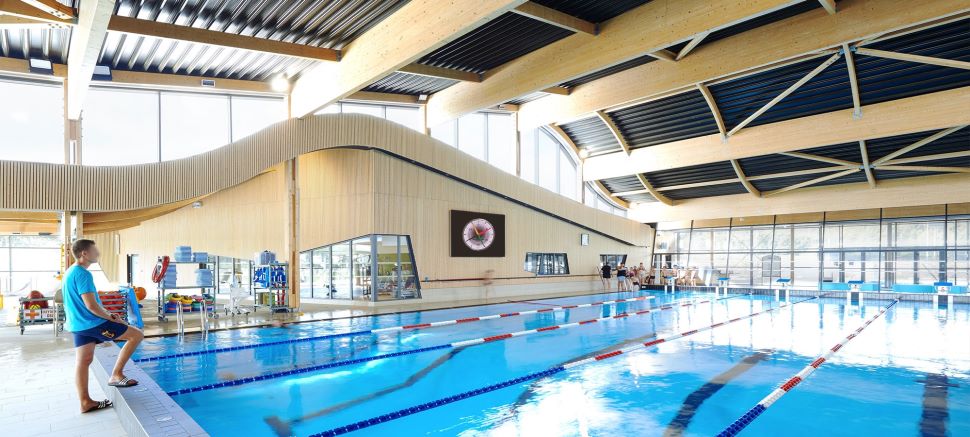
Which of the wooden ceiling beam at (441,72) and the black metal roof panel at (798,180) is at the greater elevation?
the wooden ceiling beam at (441,72)

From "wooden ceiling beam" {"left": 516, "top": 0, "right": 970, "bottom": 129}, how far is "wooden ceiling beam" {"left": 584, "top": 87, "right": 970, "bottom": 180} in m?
2.93

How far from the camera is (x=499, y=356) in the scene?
9148 millimetres

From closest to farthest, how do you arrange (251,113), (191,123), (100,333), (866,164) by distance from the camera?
(100,333) → (191,123) → (251,113) → (866,164)

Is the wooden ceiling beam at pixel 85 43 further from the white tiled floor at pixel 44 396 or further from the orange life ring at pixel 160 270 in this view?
the white tiled floor at pixel 44 396

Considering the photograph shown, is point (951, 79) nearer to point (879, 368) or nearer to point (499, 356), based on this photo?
point (879, 368)

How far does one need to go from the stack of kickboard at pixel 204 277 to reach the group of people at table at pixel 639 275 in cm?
1760

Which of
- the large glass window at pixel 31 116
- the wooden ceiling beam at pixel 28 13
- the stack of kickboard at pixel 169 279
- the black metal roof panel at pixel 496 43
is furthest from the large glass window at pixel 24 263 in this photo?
the black metal roof panel at pixel 496 43

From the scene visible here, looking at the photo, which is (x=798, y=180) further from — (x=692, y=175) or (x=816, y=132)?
(x=816, y=132)

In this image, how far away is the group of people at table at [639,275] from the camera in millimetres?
25922

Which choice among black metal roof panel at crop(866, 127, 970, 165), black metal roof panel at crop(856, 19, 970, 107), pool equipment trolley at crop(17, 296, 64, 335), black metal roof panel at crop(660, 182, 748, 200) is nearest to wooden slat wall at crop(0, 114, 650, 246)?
pool equipment trolley at crop(17, 296, 64, 335)

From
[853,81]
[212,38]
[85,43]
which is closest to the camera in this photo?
[85,43]

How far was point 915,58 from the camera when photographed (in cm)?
1345

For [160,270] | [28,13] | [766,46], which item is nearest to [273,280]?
[160,270]

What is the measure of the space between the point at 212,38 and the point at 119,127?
663 cm
